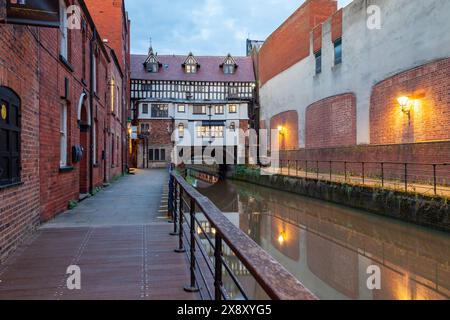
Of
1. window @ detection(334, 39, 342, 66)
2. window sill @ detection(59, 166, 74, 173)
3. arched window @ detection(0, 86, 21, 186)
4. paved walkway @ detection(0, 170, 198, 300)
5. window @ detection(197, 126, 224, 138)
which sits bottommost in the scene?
paved walkway @ detection(0, 170, 198, 300)

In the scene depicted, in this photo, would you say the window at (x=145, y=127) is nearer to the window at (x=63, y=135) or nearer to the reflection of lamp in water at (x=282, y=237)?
the window at (x=63, y=135)

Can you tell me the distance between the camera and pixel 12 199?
16.7 ft

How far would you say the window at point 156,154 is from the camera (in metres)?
40.0

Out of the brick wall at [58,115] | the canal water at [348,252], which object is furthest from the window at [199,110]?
the brick wall at [58,115]

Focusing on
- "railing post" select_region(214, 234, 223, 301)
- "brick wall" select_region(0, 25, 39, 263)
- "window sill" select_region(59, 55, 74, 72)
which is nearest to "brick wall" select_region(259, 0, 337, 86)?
"window sill" select_region(59, 55, 74, 72)

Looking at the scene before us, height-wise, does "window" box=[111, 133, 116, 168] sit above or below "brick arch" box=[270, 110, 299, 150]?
below

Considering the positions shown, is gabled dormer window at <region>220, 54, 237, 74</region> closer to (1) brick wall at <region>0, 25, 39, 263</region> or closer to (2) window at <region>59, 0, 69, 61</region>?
(2) window at <region>59, 0, 69, 61</region>

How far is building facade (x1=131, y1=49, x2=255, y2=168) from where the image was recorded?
132 ft

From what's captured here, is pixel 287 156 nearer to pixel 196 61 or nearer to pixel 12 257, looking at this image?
pixel 196 61

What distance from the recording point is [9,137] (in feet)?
16.1

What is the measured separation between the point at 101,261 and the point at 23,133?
2308mm

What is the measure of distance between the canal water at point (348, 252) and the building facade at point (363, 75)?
544 centimetres

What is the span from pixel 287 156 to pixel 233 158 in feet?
17.5

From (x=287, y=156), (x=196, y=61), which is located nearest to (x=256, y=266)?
(x=287, y=156)
